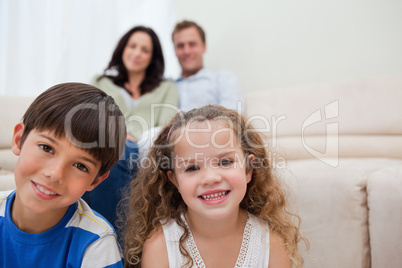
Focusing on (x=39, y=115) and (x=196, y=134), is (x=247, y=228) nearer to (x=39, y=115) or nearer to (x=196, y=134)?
(x=196, y=134)

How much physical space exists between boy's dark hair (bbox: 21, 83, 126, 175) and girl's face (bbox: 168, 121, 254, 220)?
217mm

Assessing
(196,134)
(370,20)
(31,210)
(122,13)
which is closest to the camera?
(31,210)

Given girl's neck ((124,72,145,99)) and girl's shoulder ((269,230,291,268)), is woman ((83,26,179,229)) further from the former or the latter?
girl's shoulder ((269,230,291,268))

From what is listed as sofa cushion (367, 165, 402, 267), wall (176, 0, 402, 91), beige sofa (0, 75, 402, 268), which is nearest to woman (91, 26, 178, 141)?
beige sofa (0, 75, 402, 268)

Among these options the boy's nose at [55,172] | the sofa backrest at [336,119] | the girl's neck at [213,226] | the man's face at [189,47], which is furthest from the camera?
the man's face at [189,47]

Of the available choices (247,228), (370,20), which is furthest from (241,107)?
(247,228)

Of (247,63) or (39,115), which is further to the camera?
(247,63)

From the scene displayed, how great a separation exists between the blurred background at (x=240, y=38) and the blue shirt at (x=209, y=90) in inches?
15.6

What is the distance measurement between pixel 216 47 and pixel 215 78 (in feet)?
2.01

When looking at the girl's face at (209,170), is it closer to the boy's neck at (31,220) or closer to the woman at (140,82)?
the boy's neck at (31,220)

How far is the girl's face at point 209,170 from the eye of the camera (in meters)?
0.97

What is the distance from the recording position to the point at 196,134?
3.34 ft

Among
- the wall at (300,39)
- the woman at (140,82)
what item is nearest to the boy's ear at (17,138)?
the woman at (140,82)

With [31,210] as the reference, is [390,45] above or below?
above
